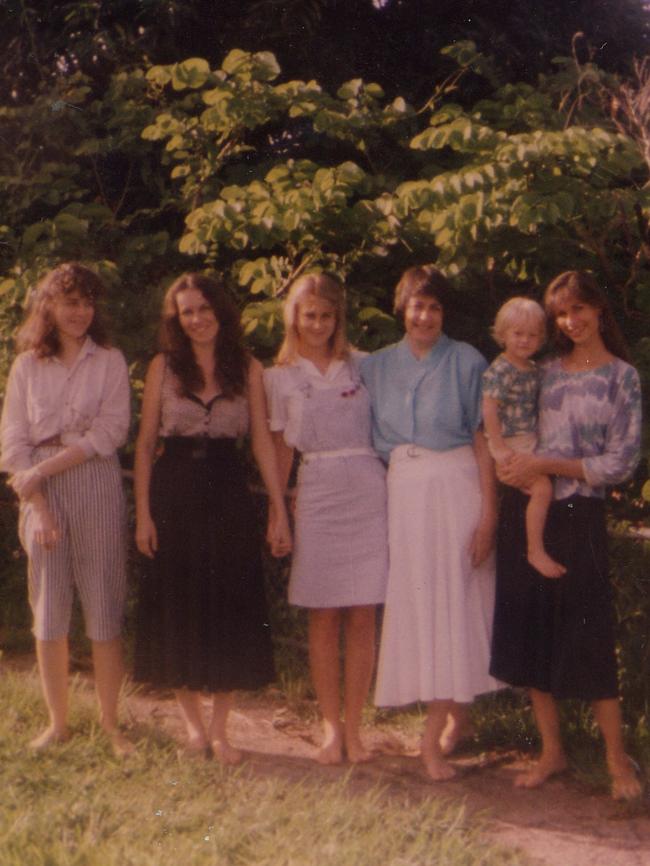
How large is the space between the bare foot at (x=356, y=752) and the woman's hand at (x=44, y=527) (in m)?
1.48

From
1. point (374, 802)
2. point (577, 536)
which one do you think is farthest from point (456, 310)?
point (374, 802)

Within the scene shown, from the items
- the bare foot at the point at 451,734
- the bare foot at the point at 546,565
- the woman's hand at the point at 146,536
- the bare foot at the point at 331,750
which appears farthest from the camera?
the bare foot at the point at 451,734

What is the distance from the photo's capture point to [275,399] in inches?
188

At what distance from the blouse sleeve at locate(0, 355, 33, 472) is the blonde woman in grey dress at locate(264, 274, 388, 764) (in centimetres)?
99

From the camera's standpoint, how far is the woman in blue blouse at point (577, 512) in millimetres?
4309

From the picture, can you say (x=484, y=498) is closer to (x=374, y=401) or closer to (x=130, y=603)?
(x=374, y=401)

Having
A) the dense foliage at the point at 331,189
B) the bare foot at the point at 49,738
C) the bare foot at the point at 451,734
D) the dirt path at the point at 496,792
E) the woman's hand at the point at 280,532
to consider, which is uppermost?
the dense foliage at the point at 331,189

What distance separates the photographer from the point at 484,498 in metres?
4.59

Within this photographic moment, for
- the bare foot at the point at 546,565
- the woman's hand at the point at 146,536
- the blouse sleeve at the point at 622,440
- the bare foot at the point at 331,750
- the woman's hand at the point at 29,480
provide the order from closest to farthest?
the blouse sleeve at the point at 622,440, the bare foot at the point at 546,565, the woman's hand at the point at 29,480, the woman's hand at the point at 146,536, the bare foot at the point at 331,750

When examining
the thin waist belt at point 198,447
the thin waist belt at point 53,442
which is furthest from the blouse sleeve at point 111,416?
the thin waist belt at point 198,447

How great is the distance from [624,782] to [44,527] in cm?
244

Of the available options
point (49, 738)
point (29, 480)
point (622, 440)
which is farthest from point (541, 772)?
point (29, 480)

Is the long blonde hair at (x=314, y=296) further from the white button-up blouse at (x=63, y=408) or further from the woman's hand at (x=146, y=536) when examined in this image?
the woman's hand at (x=146, y=536)

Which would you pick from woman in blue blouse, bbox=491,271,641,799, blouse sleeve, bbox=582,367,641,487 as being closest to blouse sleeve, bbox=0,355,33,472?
woman in blue blouse, bbox=491,271,641,799
